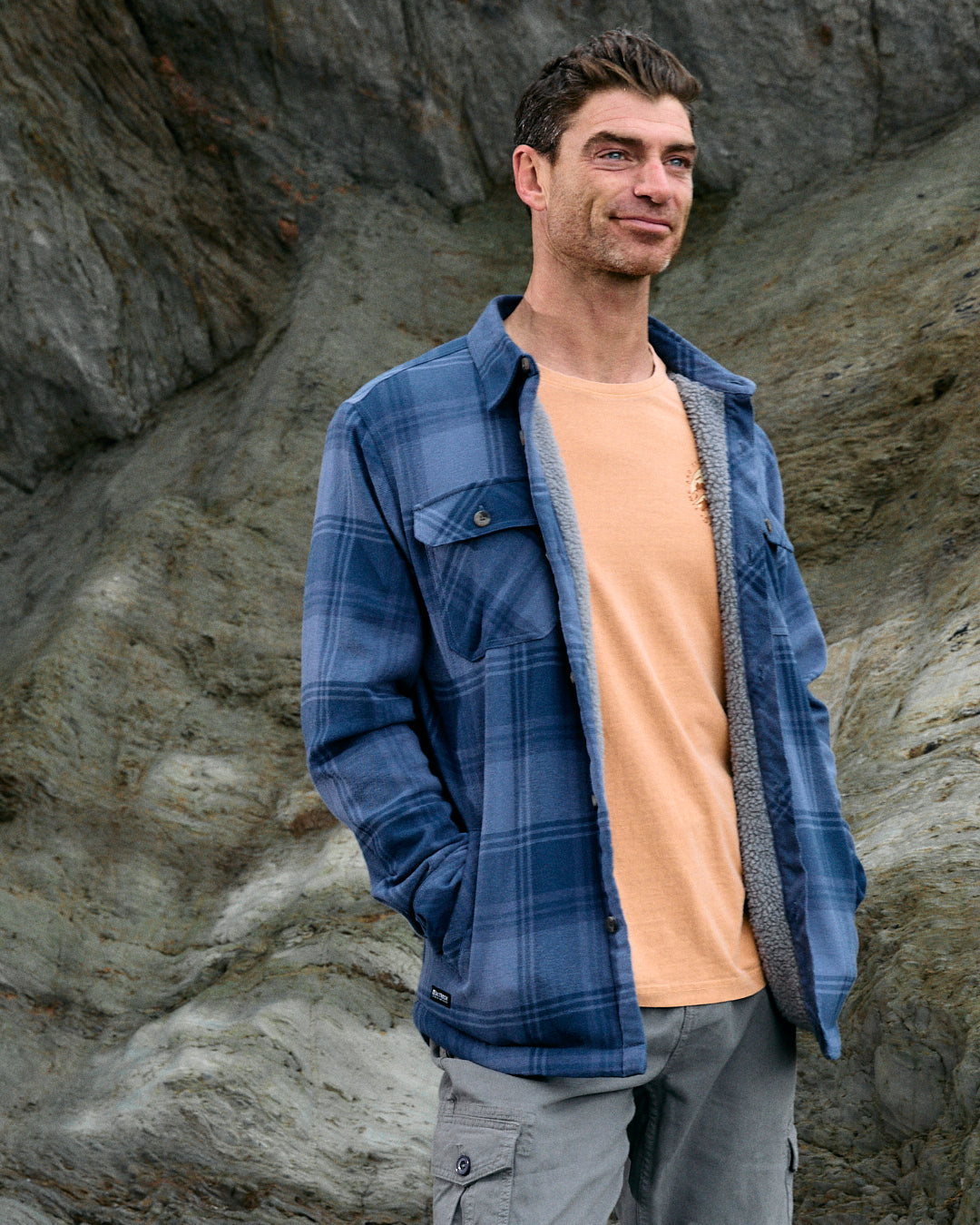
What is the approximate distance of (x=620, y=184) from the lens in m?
2.29

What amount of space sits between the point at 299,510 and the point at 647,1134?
18.7 ft

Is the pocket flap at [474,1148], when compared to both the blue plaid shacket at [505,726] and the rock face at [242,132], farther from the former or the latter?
the rock face at [242,132]

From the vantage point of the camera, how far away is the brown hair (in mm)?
2326

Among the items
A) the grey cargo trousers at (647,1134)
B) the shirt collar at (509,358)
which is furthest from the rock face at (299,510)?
the shirt collar at (509,358)

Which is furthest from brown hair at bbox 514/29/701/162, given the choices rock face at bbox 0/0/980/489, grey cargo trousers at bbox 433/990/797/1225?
rock face at bbox 0/0/980/489

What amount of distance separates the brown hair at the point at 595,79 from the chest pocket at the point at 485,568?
74cm

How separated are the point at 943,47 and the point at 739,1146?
7602 millimetres

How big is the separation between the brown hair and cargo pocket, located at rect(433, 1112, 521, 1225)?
5.85ft

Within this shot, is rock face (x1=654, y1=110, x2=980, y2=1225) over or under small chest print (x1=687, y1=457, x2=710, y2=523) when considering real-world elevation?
under

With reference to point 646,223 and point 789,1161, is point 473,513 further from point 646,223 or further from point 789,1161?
point 789,1161

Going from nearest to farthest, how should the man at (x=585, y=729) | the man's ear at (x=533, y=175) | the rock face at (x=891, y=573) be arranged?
the man at (x=585, y=729)
the man's ear at (x=533, y=175)
the rock face at (x=891, y=573)

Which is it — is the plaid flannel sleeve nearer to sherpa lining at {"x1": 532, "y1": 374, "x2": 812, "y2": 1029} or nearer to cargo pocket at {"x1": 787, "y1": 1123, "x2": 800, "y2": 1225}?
sherpa lining at {"x1": 532, "y1": 374, "x2": 812, "y2": 1029}

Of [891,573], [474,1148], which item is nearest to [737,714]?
[474,1148]

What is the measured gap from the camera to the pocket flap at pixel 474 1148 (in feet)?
6.26
